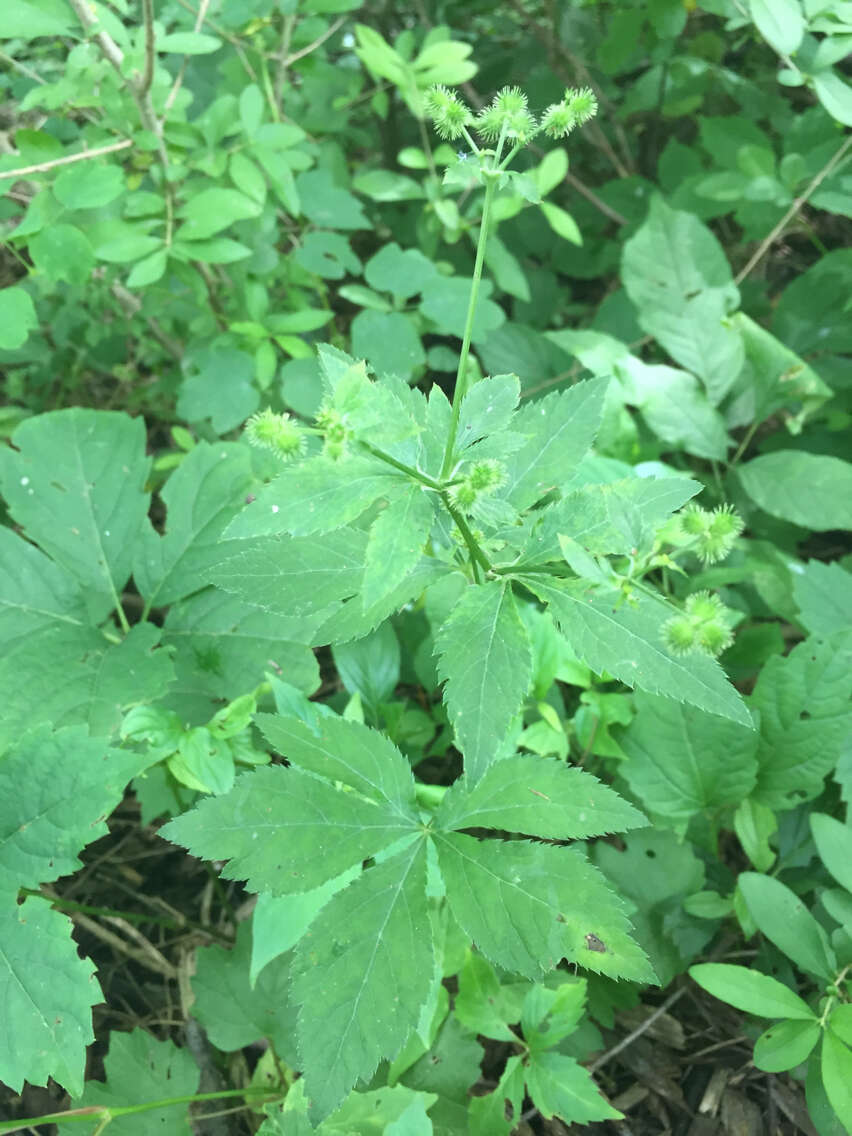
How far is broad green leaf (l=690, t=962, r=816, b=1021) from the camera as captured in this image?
137cm

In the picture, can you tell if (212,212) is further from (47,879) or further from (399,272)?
(47,879)

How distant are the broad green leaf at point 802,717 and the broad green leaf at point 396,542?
1047 mm

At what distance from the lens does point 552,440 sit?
133cm

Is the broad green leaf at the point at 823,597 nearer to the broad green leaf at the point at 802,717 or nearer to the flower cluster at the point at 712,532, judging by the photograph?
the broad green leaf at the point at 802,717

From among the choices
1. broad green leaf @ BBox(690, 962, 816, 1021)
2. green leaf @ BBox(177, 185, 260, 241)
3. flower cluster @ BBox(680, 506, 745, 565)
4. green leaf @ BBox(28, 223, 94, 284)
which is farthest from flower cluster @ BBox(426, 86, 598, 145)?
broad green leaf @ BBox(690, 962, 816, 1021)

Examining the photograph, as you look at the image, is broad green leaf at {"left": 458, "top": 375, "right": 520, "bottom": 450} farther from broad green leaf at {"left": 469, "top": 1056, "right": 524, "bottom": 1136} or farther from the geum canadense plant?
broad green leaf at {"left": 469, "top": 1056, "right": 524, "bottom": 1136}

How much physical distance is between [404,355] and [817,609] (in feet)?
4.16

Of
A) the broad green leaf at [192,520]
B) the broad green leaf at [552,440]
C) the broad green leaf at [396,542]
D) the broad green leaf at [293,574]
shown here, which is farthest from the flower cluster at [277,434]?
the broad green leaf at [192,520]

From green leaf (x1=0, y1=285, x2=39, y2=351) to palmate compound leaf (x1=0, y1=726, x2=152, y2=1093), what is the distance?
0.82 meters

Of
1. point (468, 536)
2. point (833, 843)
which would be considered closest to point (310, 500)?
point (468, 536)

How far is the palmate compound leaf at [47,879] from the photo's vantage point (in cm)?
127

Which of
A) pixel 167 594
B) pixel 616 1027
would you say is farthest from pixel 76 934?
pixel 616 1027


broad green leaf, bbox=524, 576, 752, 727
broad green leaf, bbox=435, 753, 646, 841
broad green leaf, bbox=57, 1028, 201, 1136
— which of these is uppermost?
broad green leaf, bbox=524, 576, 752, 727

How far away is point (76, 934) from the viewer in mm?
1955
